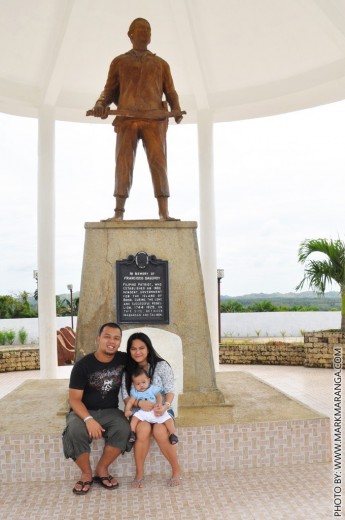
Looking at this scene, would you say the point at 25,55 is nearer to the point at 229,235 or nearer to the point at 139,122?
the point at 139,122

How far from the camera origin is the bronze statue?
5445 mm

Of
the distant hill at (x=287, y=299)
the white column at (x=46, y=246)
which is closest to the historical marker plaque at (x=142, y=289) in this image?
the white column at (x=46, y=246)

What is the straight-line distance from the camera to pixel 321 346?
10242mm

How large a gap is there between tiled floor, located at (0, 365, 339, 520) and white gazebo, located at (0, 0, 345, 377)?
5644 millimetres

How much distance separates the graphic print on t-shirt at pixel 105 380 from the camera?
3969mm

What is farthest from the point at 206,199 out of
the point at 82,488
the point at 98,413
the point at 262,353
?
the point at 82,488

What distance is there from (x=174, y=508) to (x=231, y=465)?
88 centimetres

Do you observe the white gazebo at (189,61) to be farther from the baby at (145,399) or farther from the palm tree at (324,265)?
the baby at (145,399)

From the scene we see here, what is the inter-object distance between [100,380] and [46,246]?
582 cm

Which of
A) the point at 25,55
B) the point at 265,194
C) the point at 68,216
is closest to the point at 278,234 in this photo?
the point at 265,194

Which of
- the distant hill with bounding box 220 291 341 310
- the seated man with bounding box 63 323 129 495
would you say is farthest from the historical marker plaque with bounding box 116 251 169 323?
the distant hill with bounding box 220 291 341 310

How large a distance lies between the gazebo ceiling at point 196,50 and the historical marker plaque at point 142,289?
18.0 ft

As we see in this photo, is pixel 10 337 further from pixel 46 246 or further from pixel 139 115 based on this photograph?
pixel 139 115

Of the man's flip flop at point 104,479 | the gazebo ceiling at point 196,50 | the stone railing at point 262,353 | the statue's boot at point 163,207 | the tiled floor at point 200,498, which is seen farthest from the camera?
the stone railing at point 262,353
